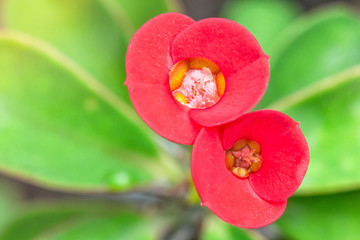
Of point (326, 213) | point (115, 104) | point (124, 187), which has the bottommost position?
point (326, 213)

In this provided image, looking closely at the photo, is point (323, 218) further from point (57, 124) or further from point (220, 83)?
point (57, 124)

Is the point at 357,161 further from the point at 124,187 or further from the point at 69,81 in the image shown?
the point at 69,81

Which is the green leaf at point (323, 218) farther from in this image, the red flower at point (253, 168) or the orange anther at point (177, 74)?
the orange anther at point (177, 74)

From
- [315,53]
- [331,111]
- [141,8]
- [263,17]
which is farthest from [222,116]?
[263,17]

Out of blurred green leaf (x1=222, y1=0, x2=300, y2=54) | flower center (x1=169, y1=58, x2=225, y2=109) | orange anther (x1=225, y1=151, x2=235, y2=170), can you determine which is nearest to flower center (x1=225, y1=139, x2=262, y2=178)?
orange anther (x1=225, y1=151, x2=235, y2=170)

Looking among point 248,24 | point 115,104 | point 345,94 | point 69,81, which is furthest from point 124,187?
point 248,24

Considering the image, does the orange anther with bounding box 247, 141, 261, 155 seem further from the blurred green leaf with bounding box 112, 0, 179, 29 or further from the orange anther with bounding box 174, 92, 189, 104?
the blurred green leaf with bounding box 112, 0, 179, 29
